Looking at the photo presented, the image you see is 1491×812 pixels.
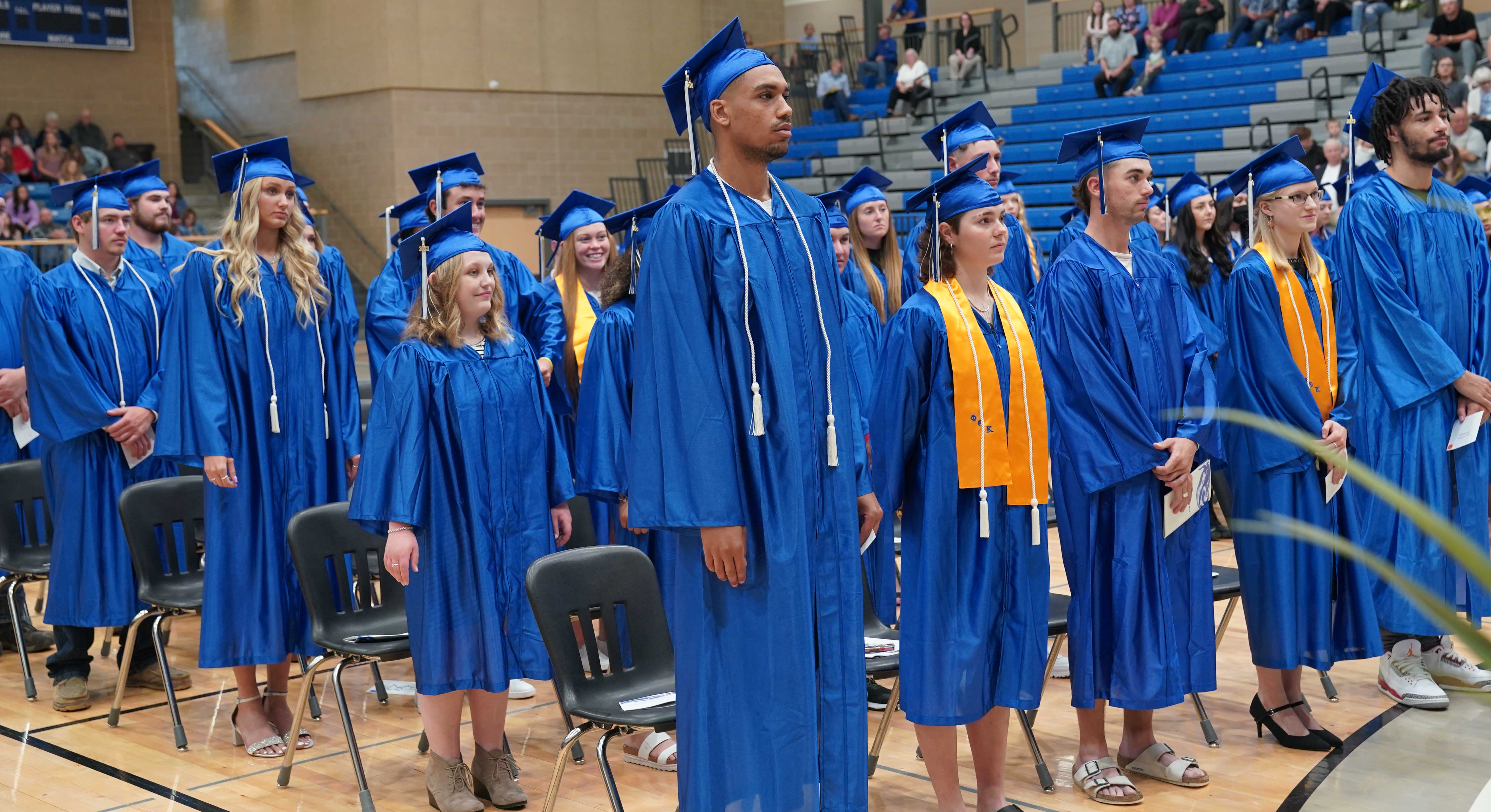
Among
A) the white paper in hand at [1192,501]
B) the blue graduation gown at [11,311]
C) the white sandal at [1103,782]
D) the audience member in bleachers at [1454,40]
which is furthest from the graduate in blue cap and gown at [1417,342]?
the audience member in bleachers at [1454,40]

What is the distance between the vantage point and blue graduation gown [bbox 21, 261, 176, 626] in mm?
4914

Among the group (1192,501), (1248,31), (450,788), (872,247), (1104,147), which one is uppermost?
(1248,31)

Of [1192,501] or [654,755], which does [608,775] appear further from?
[1192,501]

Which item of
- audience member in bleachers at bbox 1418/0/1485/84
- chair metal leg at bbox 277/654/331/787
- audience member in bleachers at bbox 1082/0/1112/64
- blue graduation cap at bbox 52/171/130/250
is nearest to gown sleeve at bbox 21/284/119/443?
blue graduation cap at bbox 52/171/130/250

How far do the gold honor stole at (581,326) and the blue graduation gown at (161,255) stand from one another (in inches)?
60.2

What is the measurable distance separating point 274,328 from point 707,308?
7.25 ft

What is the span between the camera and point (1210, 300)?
5160 mm

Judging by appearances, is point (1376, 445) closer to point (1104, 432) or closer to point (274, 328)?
Result: point (1104, 432)

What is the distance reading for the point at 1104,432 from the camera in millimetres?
3590

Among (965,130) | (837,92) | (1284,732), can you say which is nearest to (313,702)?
(965,130)

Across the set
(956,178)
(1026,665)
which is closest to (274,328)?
(956,178)

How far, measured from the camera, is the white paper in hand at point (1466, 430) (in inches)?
169

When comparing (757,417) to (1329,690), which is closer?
(757,417)

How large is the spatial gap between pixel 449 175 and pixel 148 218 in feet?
4.47
